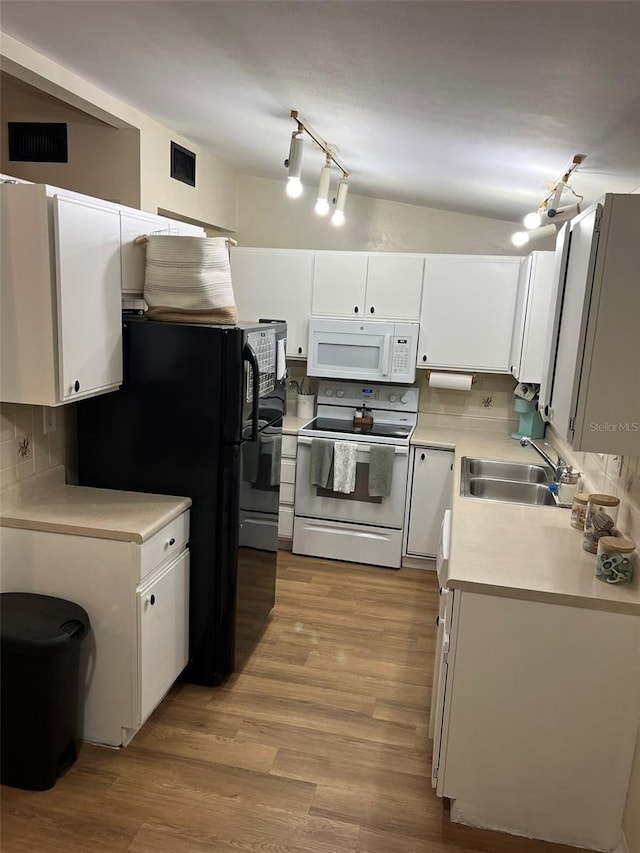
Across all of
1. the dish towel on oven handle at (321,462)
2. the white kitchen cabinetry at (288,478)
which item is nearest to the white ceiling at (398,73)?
the dish towel on oven handle at (321,462)

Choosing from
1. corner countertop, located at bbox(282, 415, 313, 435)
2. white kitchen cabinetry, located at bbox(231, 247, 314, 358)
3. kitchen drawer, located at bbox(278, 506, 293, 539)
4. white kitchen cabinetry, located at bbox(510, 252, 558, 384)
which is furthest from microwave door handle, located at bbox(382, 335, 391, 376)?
kitchen drawer, located at bbox(278, 506, 293, 539)

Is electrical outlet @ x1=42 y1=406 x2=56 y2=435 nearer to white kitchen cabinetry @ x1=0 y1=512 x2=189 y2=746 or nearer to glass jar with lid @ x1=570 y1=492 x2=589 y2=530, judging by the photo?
white kitchen cabinetry @ x1=0 y1=512 x2=189 y2=746

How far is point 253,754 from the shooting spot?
246 cm

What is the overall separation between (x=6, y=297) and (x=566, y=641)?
2.10 meters

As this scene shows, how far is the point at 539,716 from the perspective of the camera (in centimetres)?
207

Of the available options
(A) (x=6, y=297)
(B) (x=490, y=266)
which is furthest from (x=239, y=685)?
(B) (x=490, y=266)

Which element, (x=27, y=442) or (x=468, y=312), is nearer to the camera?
(x=27, y=442)

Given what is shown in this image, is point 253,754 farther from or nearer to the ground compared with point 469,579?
nearer to the ground

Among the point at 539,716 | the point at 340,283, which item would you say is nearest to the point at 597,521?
the point at 539,716

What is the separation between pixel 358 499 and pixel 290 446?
1.87 ft

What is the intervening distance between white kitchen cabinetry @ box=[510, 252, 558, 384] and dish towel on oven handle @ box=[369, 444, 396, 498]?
36.1 inches

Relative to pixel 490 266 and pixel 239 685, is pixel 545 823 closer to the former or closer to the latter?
pixel 239 685

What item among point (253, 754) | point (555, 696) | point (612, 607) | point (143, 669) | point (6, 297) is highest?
point (6, 297)

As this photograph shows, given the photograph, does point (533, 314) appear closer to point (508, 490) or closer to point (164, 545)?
point (508, 490)
